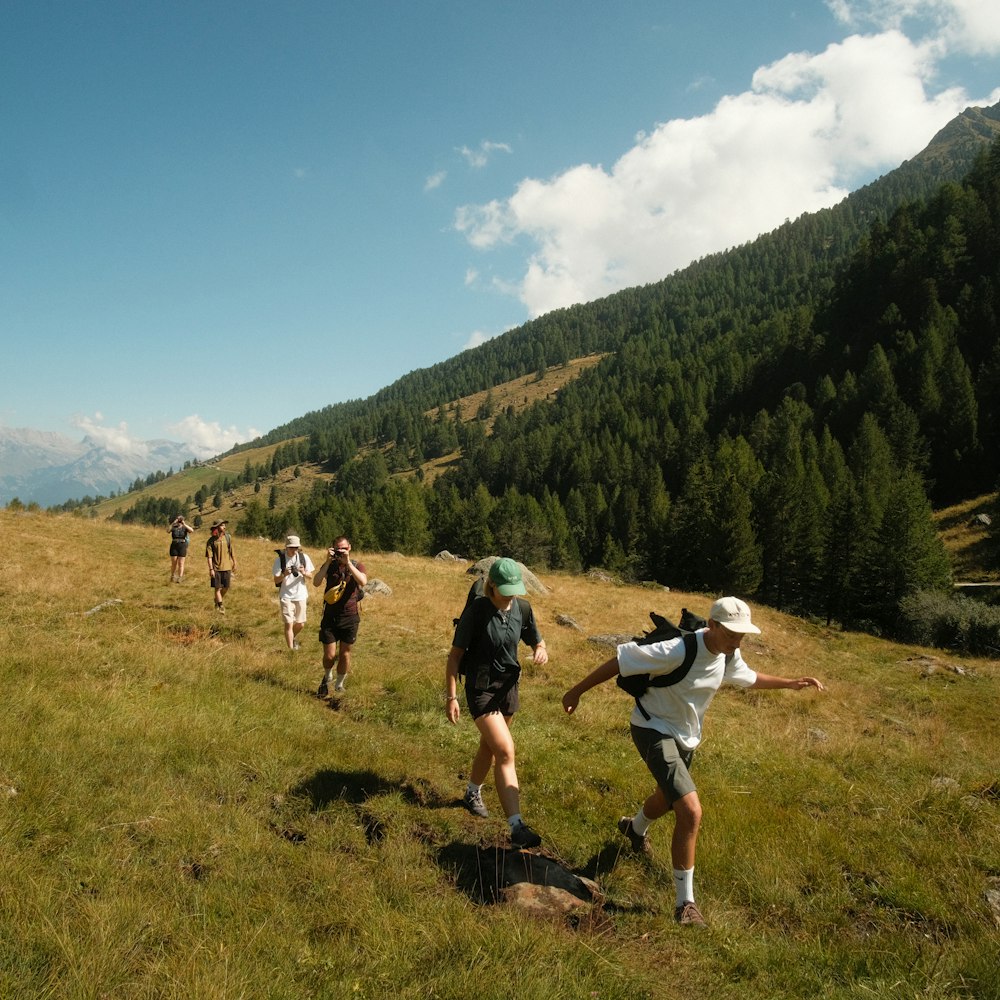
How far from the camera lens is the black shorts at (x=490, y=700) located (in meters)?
5.40

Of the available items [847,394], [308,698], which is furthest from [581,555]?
[308,698]

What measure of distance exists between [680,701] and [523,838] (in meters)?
1.79

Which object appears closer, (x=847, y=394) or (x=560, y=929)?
(x=560, y=929)

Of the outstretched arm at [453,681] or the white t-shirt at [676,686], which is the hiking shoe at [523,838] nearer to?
the outstretched arm at [453,681]

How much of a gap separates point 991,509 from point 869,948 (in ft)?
232

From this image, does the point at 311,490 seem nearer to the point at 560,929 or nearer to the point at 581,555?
the point at 581,555

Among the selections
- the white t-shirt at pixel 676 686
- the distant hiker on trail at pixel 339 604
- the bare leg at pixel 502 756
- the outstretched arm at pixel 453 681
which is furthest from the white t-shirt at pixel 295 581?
the white t-shirt at pixel 676 686

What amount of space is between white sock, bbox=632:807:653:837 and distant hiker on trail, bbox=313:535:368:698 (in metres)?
5.33

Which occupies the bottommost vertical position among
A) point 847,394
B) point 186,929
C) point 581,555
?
point 581,555

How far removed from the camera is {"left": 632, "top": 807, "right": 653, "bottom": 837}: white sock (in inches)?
211

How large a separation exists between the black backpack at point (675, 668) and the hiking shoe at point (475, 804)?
79.5 inches

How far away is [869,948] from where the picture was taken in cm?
426

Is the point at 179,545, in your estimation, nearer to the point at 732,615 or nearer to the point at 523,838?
the point at 523,838

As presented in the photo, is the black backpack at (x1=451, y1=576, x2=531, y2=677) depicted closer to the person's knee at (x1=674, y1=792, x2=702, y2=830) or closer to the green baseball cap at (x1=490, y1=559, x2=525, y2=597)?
the green baseball cap at (x1=490, y1=559, x2=525, y2=597)
